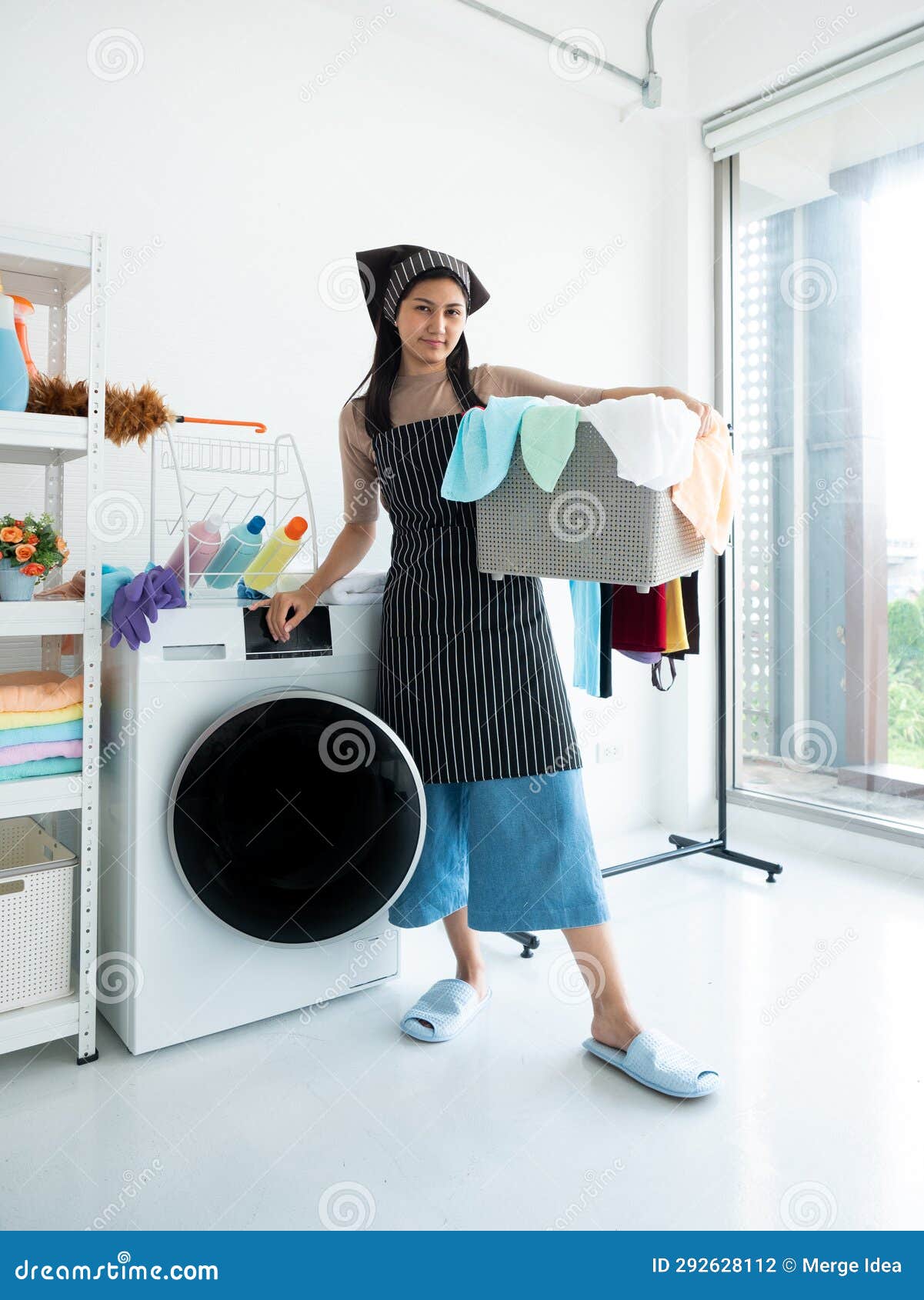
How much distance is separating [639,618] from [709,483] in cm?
47

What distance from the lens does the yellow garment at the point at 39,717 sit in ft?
5.37

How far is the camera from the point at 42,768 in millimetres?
1688

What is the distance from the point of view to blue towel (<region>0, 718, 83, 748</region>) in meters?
1.64

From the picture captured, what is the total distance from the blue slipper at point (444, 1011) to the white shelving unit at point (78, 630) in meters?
0.61

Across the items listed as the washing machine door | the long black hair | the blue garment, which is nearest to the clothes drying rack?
the blue garment

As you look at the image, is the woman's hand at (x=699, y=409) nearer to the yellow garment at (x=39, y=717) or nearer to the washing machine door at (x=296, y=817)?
the washing machine door at (x=296, y=817)

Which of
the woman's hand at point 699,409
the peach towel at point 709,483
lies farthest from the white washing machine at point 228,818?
the woman's hand at point 699,409

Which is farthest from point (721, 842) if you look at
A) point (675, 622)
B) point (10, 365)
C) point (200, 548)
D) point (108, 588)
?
point (10, 365)

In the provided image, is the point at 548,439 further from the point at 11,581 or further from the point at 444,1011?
the point at 444,1011

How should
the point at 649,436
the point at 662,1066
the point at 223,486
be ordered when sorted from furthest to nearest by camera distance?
1. the point at 223,486
2. the point at 662,1066
3. the point at 649,436

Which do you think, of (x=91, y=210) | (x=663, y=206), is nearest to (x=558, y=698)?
(x=91, y=210)

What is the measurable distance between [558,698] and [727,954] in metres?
0.92

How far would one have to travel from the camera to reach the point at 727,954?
88.4 inches
